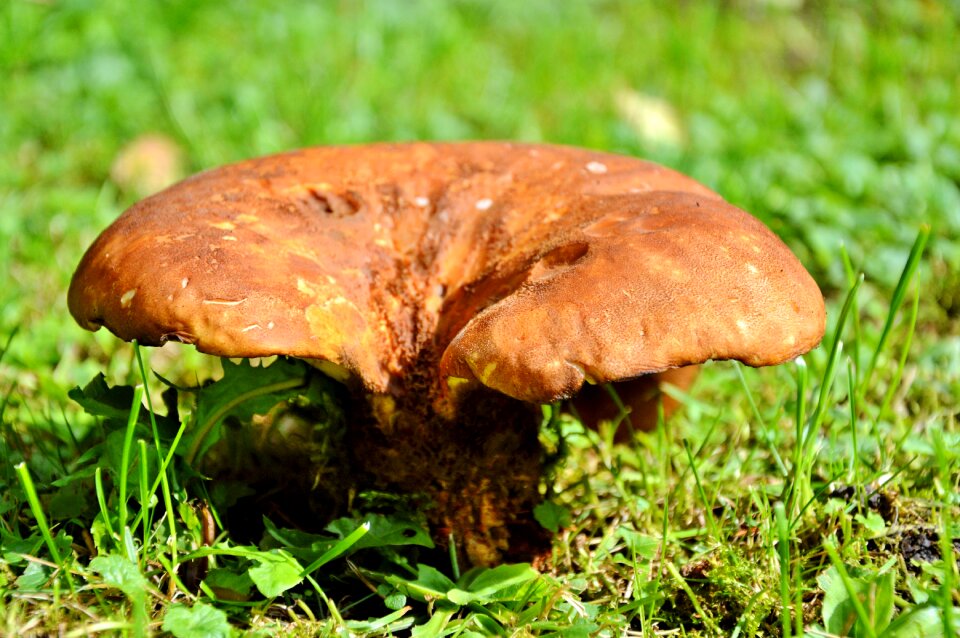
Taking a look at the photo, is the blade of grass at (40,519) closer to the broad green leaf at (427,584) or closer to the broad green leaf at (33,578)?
the broad green leaf at (33,578)

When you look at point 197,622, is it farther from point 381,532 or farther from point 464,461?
point 464,461

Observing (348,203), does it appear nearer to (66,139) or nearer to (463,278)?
(463,278)

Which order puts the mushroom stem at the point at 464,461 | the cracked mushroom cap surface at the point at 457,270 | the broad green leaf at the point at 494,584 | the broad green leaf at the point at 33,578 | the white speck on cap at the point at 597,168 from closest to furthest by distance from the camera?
the cracked mushroom cap surface at the point at 457,270
the broad green leaf at the point at 33,578
the broad green leaf at the point at 494,584
the mushroom stem at the point at 464,461
the white speck on cap at the point at 597,168

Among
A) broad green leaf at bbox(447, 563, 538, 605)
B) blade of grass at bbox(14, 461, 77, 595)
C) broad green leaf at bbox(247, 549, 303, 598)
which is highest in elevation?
blade of grass at bbox(14, 461, 77, 595)

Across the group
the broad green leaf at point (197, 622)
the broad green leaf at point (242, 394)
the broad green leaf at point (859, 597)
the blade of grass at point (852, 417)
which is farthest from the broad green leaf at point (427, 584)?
the blade of grass at point (852, 417)

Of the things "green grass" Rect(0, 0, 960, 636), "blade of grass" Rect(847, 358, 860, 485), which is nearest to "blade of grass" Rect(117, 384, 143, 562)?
"green grass" Rect(0, 0, 960, 636)

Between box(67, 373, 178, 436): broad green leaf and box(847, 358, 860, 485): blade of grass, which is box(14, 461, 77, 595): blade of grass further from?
box(847, 358, 860, 485): blade of grass
